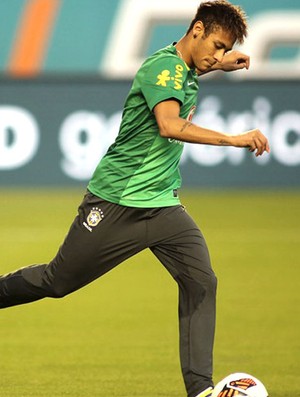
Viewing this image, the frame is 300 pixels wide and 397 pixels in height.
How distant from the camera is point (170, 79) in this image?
21.5ft

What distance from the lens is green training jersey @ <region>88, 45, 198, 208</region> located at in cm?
677

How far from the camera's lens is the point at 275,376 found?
816 centimetres

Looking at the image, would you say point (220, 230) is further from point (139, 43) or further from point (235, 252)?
point (139, 43)

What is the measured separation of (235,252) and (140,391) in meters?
6.53

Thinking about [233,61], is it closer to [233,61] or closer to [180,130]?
[233,61]

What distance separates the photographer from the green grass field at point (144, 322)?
26.5ft

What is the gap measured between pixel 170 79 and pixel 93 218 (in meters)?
0.91

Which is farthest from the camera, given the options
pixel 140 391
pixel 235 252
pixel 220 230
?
pixel 220 230

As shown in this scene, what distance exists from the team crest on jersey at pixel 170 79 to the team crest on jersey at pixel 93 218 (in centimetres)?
83

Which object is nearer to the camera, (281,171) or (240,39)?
(240,39)

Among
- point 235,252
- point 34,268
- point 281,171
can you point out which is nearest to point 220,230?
point 235,252

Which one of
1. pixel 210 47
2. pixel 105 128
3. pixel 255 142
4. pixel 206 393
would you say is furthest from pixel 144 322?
pixel 105 128

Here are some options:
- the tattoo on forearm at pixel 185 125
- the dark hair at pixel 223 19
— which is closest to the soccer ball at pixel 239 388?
the tattoo on forearm at pixel 185 125

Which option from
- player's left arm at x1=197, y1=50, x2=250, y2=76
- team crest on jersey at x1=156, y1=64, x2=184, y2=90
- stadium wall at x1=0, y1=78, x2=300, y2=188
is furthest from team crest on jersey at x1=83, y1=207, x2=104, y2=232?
stadium wall at x1=0, y1=78, x2=300, y2=188
